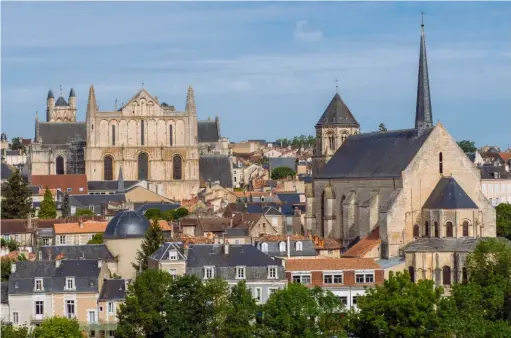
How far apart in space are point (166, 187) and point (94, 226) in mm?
49767

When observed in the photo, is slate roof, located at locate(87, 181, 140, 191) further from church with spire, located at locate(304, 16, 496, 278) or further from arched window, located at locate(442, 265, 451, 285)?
arched window, located at locate(442, 265, 451, 285)

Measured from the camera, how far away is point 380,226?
86.6 meters

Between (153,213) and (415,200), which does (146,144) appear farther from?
(415,200)

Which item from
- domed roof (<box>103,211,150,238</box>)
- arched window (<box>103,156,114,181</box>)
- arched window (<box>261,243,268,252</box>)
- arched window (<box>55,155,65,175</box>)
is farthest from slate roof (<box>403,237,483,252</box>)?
arched window (<box>55,155,65,175</box>)

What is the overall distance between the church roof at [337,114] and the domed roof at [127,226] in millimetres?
26611

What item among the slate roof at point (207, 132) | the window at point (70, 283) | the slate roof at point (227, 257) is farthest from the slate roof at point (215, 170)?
the window at point (70, 283)

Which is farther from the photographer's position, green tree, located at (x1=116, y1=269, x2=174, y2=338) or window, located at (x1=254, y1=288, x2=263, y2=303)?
window, located at (x1=254, y1=288, x2=263, y2=303)

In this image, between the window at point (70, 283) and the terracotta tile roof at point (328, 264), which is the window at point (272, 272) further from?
the window at point (70, 283)

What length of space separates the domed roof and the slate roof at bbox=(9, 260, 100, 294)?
1157cm

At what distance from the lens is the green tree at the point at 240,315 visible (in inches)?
2425

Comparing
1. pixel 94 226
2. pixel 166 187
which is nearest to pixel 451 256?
pixel 94 226

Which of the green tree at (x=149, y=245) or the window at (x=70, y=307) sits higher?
the green tree at (x=149, y=245)

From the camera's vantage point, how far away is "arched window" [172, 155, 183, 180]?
500ft

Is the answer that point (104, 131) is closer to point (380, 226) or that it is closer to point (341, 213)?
point (341, 213)
